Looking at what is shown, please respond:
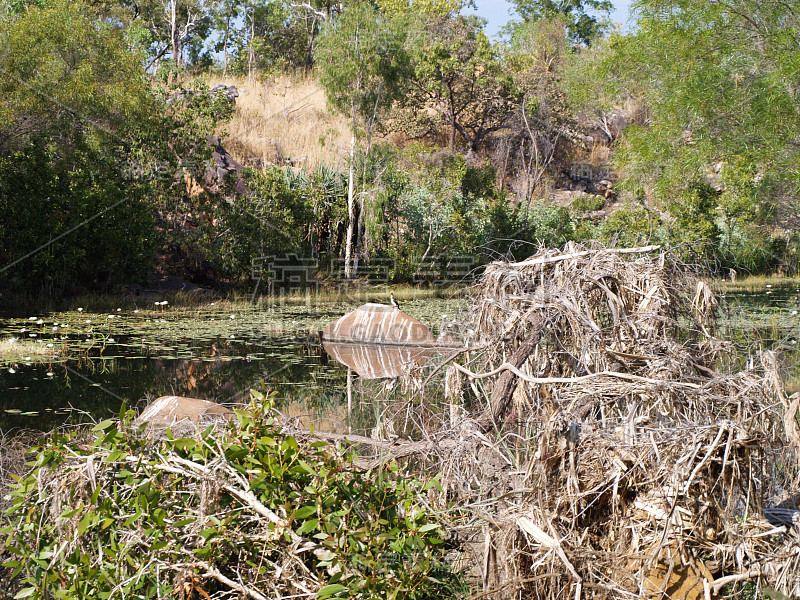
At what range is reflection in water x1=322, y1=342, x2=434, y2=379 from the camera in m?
8.18

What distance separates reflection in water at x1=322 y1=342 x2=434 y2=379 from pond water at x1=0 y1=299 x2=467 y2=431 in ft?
0.68

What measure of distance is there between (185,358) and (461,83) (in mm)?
18359

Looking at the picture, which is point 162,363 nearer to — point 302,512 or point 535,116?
point 302,512

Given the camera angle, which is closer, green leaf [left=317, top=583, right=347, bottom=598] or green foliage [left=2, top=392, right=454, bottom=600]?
green leaf [left=317, top=583, right=347, bottom=598]

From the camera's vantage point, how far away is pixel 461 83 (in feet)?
79.9

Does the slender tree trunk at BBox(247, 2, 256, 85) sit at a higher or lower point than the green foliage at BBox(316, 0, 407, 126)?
higher

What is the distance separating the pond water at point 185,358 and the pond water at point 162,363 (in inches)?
0.5

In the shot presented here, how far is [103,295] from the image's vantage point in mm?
12477

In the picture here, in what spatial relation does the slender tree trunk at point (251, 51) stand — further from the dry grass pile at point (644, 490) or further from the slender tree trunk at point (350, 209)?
the dry grass pile at point (644, 490)

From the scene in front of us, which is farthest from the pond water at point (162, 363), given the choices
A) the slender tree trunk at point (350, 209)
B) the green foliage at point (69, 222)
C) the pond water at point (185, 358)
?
the slender tree trunk at point (350, 209)

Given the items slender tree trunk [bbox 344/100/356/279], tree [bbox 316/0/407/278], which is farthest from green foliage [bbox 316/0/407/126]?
slender tree trunk [bbox 344/100/356/279]

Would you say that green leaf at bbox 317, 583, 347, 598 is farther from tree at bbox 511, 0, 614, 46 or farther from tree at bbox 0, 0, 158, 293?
tree at bbox 511, 0, 614, 46

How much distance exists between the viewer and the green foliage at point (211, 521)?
2.50m

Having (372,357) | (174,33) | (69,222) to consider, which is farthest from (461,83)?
(372,357)
